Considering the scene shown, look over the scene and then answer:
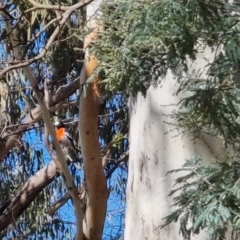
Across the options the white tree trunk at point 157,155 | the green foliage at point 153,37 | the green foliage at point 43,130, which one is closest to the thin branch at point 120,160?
the green foliage at point 43,130

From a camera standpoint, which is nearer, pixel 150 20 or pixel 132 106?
pixel 150 20

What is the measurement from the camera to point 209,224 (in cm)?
101

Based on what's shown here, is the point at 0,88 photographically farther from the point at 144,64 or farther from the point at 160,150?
the point at 144,64

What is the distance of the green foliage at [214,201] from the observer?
1.01m

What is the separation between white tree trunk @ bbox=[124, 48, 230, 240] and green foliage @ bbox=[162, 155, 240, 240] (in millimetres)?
354

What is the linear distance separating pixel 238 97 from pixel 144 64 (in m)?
0.16

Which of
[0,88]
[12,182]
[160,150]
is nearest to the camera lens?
[160,150]

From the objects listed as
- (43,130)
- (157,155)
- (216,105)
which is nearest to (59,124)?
(43,130)

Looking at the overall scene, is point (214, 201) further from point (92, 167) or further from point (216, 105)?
point (92, 167)

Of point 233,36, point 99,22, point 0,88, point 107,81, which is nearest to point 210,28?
point 233,36

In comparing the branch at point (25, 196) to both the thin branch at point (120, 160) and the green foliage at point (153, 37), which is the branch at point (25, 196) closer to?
the thin branch at point (120, 160)

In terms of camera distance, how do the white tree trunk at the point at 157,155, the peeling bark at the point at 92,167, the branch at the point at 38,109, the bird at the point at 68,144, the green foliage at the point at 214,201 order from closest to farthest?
1. the green foliage at the point at 214,201
2. the white tree trunk at the point at 157,155
3. the peeling bark at the point at 92,167
4. the branch at the point at 38,109
5. the bird at the point at 68,144

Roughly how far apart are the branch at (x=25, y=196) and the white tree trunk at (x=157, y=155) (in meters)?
1.75

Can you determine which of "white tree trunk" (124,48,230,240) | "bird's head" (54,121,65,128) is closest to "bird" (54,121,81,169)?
"bird's head" (54,121,65,128)
